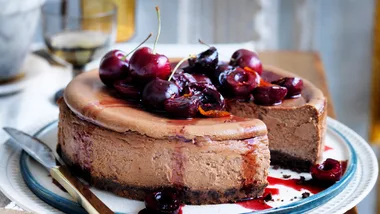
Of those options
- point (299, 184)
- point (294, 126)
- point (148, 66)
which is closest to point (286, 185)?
point (299, 184)

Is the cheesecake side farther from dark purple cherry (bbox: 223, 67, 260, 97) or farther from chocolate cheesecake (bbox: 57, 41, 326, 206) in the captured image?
dark purple cherry (bbox: 223, 67, 260, 97)

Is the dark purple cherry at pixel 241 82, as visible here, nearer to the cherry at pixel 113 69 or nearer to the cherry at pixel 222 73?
the cherry at pixel 222 73

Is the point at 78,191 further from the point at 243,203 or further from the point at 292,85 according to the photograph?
the point at 292,85

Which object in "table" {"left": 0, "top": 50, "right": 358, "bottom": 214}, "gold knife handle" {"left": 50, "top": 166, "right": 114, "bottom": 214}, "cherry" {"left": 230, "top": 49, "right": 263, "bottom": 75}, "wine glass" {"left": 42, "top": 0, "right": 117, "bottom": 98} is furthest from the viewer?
"wine glass" {"left": 42, "top": 0, "right": 117, "bottom": 98}

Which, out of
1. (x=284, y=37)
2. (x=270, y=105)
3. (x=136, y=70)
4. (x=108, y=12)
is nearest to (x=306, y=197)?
(x=270, y=105)

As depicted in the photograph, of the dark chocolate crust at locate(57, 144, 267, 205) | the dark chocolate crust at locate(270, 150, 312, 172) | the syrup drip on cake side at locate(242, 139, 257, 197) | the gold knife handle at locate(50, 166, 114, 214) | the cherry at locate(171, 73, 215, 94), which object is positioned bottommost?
the dark chocolate crust at locate(270, 150, 312, 172)

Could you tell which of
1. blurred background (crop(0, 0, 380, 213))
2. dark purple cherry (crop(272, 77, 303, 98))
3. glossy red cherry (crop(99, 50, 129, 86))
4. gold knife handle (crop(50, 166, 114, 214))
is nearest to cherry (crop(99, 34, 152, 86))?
glossy red cherry (crop(99, 50, 129, 86))
